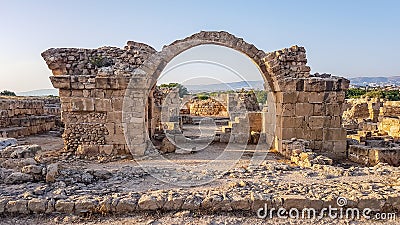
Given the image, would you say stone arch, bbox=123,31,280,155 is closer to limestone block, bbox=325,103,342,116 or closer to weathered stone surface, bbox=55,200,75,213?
limestone block, bbox=325,103,342,116

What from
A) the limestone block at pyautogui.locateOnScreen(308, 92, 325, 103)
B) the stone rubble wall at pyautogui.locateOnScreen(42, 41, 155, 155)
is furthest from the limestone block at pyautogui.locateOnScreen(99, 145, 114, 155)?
the limestone block at pyautogui.locateOnScreen(308, 92, 325, 103)

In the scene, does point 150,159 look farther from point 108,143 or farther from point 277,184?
point 277,184

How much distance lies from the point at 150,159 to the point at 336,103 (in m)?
5.47

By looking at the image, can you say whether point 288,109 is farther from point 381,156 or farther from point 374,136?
point 374,136

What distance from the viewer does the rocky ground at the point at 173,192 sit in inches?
169

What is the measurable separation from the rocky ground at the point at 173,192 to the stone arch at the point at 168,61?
2402 mm

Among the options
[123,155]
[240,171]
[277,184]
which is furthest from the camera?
[123,155]

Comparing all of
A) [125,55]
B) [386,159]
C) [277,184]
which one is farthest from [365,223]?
[125,55]

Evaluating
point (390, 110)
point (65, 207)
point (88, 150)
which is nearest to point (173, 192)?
point (65, 207)

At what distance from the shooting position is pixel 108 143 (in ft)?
28.2

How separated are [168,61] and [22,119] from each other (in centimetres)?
783

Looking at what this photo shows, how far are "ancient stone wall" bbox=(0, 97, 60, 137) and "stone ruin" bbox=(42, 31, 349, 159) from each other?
4.97 metres

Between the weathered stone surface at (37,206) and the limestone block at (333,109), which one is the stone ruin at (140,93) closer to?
the limestone block at (333,109)

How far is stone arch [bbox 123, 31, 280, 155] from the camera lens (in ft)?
28.3
